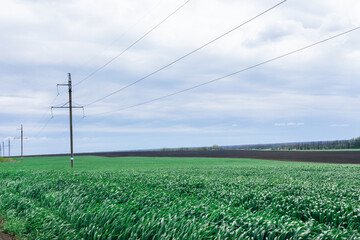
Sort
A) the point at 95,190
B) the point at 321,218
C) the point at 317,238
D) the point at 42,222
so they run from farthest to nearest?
1. the point at 95,190
2. the point at 42,222
3. the point at 321,218
4. the point at 317,238

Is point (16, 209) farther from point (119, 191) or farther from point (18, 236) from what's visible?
point (119, 191)

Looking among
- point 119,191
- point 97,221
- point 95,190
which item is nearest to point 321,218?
→ point 97,221

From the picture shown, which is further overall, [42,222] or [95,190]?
[95,190]

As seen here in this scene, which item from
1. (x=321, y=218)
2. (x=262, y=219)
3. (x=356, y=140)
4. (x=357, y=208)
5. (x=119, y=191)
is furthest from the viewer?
(x=356, y=140)

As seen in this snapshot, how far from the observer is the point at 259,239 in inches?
251

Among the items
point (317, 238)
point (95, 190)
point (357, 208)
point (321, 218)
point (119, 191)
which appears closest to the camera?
point (317, 238)

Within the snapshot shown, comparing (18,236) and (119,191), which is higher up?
(119,191)

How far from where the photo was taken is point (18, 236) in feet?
33.0

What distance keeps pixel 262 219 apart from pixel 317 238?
52.0 inches

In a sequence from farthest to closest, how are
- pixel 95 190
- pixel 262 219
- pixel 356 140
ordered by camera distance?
pixel 356 140, pixel 95 190, pixel 262 219

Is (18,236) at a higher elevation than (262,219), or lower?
lower

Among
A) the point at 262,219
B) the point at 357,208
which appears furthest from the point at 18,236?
the point at 357,208

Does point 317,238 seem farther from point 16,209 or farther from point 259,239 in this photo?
point 16,209

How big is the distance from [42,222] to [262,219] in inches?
314
